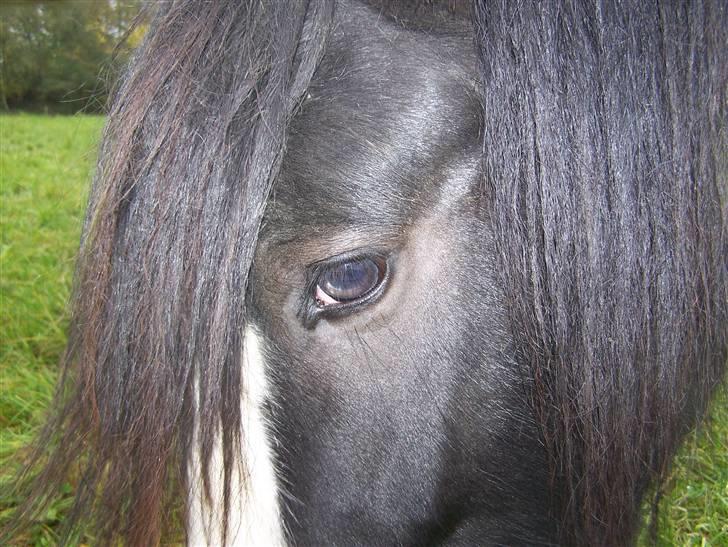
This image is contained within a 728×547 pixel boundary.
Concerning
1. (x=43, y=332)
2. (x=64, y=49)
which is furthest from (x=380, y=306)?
(x=64, y=49)

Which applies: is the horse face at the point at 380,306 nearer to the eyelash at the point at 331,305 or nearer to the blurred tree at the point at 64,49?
the eyelash at the point at 331,305

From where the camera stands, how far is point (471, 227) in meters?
0.88

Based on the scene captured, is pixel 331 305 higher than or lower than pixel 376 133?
lower

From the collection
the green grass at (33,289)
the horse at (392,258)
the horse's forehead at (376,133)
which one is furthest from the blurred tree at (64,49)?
the horse's forehead at (376,133)

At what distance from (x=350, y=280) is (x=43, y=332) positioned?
1.99m

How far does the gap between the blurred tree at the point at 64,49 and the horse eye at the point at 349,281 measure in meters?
0.54

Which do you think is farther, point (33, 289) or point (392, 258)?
point (33, 289)

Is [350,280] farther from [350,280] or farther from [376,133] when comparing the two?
[376,133]

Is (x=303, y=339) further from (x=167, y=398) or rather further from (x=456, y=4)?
(x=456, y=4)

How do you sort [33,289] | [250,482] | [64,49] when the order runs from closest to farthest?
[250,482]
[64,49]
[33,289]

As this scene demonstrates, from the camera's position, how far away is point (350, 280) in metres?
0.86

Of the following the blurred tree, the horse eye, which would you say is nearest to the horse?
the horse eye

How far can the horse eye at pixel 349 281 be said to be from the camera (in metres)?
0.85

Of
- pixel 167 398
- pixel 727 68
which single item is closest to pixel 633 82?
pixel 727 68
